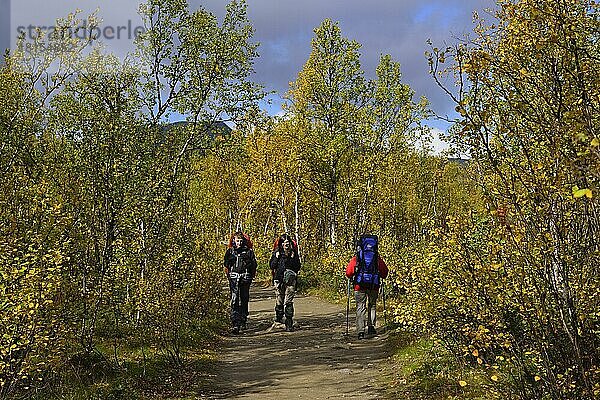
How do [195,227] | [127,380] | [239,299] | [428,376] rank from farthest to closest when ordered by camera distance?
[195,227] → [239,299] → [127,380] → [428,376]

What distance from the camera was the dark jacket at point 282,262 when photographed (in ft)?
52.1

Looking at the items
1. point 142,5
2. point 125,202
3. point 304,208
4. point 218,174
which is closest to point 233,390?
point 125,202

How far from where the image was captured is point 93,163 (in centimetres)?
1135

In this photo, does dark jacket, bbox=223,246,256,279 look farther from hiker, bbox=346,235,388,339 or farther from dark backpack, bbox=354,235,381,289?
dark backpack, bbox=354,235,381,289

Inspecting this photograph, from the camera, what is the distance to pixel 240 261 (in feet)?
50.3

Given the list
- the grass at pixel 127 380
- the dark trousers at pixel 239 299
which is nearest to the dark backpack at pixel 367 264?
the dark trousers at pixel 239 299

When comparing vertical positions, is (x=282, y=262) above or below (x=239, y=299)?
above

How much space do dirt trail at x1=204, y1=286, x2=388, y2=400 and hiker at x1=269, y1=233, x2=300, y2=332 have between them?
459 millimetres

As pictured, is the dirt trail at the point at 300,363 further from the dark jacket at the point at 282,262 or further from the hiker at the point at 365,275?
the dark jacket at the point at 282,262

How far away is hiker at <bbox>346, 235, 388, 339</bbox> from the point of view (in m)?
14.2

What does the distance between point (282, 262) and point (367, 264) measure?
8.21ft

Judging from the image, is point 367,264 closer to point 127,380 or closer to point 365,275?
point 365,275

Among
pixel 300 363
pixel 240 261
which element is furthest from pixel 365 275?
pixel 240 261

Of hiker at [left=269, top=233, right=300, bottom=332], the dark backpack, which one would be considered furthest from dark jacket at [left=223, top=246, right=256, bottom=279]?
the dark backpack
